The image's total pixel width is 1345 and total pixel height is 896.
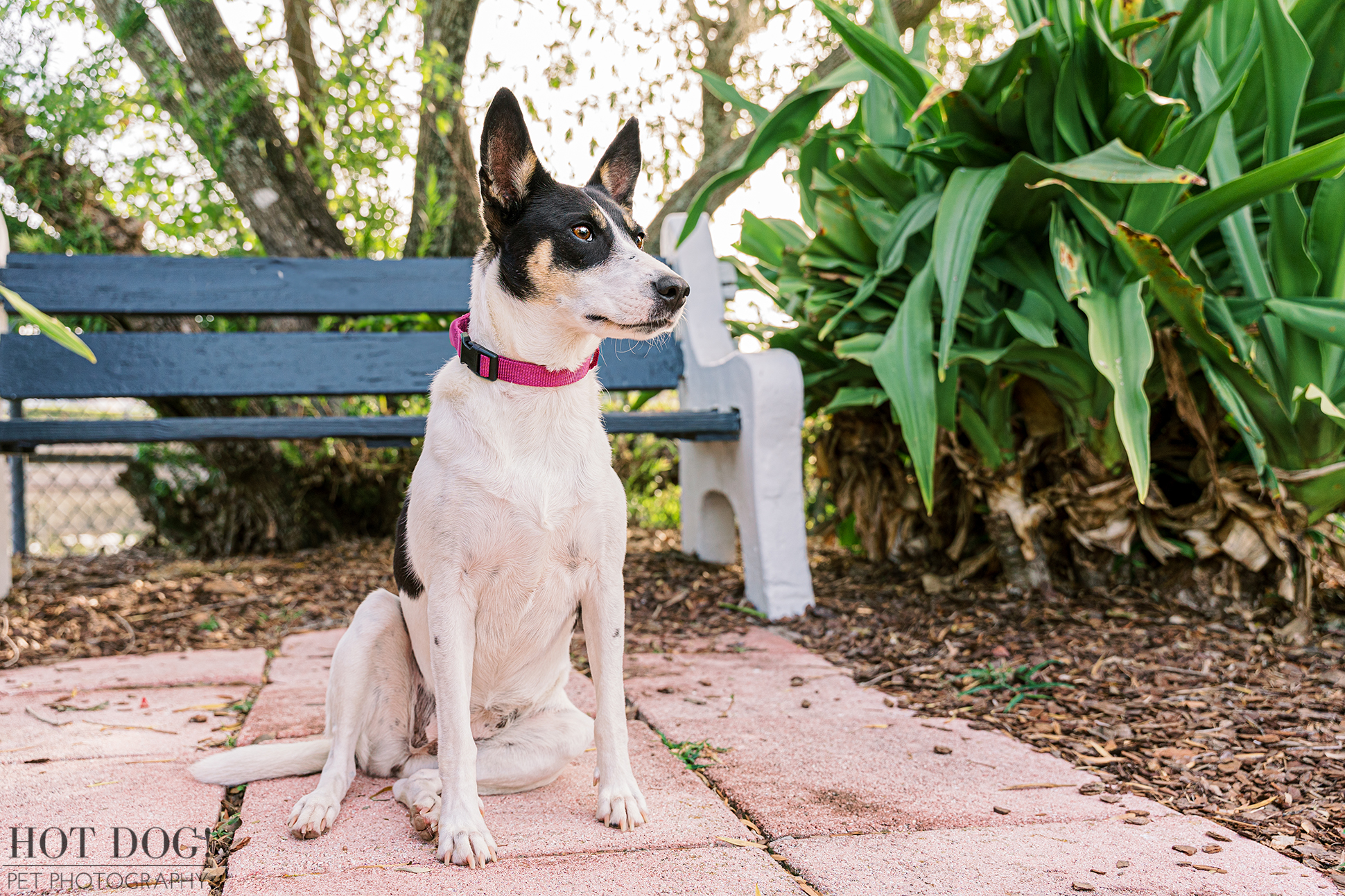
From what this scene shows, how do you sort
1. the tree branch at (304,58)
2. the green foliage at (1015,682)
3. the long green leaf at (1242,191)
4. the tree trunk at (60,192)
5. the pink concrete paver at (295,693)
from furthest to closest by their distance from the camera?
the tree branch at (304,58)
the tree trunk at (60,192)
the green foliage at (1015,682)
the long green leaf at (1242,191)
the pink concrete paver at (295,693)

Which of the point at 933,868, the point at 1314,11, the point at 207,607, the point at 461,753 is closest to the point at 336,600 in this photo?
the point at 207,607

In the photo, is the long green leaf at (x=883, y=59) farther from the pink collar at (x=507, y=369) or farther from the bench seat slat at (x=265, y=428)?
the pink collar at (x=507, y=369)

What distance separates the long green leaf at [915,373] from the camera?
8.87 feet

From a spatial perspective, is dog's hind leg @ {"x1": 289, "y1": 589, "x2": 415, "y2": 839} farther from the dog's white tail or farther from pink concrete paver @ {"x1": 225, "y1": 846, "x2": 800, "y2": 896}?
pink concrete paver @ {"x1": 225, "y1": 846, "x2": 800, "y2": 896}

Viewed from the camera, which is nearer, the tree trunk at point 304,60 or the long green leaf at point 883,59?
the long green leaf at point 883,59

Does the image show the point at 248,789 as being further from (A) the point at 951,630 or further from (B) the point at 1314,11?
(B) the point at 1314,11

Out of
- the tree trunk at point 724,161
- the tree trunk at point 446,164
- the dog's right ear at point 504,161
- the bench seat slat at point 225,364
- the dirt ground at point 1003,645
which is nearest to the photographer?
the dog's right ear at point 504,161

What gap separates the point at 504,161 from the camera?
182 cm

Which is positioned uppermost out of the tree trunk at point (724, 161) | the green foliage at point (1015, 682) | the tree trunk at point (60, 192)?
the tree trunk at point (724, 161)

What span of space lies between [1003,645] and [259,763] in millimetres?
2049

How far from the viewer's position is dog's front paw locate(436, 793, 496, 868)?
1.54 m

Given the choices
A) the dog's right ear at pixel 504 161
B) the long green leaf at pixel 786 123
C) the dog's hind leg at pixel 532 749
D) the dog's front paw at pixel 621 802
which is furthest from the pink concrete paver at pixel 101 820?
the long green leaf at pixel 786 123

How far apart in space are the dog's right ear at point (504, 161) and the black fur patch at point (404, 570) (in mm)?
603

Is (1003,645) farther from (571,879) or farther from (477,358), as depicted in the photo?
(477,358)
